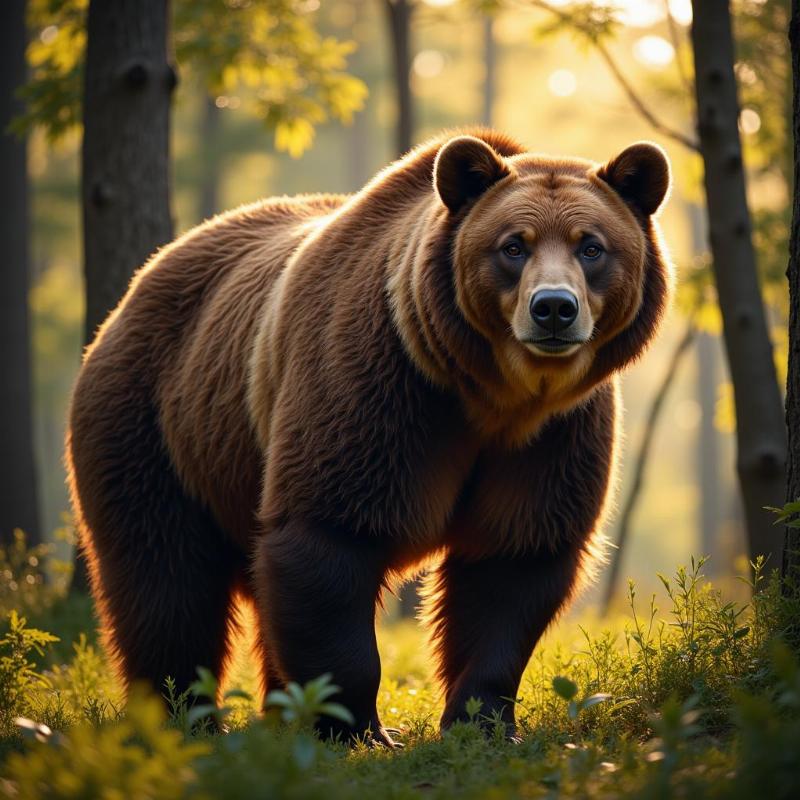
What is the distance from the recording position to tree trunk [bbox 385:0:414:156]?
431 inches

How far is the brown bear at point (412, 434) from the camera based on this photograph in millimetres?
4418

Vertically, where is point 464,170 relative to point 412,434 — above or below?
above

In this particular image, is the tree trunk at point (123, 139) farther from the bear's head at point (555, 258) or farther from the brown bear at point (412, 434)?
the bear's head at point (555, 258)

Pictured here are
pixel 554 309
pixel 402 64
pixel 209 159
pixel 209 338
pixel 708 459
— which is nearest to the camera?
pixel 554 309

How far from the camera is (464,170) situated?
14.9ft

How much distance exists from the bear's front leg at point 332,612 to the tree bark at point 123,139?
346 centimetres

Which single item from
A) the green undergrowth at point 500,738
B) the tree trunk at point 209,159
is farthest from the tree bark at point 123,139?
the tree trunk at point 209,159

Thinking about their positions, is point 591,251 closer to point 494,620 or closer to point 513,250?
point 513,250

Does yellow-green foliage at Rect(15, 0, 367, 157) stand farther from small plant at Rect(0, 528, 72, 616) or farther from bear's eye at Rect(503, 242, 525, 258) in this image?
bear's eye at Rect(503, 242, 525, 258)

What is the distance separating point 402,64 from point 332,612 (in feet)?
25.9

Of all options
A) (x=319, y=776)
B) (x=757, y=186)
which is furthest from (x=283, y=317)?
(x=757, y=186)

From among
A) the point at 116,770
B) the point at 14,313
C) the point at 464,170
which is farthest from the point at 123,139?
the point at 116,770

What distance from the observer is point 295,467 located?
14.9 ft

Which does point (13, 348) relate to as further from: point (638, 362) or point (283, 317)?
point (638, 362)
